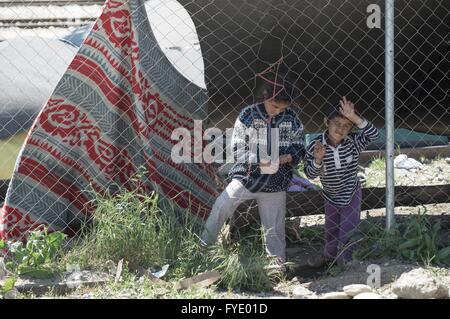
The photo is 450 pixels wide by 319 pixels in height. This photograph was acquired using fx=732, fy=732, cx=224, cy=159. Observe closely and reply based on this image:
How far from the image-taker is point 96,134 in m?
5.27

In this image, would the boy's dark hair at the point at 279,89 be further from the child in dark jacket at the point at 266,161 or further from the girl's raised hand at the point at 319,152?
the girl's raised hand at the point at 319,152

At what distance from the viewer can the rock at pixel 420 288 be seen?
4207mm

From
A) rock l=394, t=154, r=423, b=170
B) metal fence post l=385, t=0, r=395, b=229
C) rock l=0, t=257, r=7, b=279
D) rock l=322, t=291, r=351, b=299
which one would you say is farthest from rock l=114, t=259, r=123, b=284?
rock l=394, t=154, r=423, b=170

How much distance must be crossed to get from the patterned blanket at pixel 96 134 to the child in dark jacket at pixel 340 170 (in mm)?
1170

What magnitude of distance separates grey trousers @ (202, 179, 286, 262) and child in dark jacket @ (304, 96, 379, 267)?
0.35m

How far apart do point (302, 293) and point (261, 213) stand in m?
0.81

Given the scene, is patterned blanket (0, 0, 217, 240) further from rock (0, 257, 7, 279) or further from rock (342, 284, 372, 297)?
rock (342, 284, 372, 297)

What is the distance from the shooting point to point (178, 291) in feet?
15.0

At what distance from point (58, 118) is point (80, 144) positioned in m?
0.25

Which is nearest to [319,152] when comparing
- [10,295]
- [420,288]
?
[420,288]

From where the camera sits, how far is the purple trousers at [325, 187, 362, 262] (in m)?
5.23

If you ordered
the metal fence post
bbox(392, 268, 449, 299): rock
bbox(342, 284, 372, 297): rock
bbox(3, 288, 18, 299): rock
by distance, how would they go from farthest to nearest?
1. the metal fence post
2. bbox(3, 288, 18, 299): rock
3. bbox(342, 284, 372, 297): rock
4. bbox(392, 268, 449, 299): rock

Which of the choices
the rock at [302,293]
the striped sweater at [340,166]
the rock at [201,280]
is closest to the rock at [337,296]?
the rock at [302,293]

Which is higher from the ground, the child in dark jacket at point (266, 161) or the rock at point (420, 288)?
the child in dark jacket at point (266, 161)
